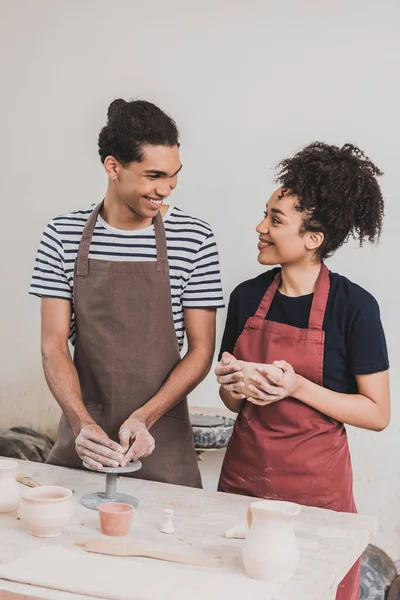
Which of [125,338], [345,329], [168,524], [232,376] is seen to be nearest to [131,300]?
[125,338]

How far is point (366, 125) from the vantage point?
3643 millimetres

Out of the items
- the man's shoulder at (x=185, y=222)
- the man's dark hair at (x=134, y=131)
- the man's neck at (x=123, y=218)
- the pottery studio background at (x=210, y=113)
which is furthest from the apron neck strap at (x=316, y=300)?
the pottery studio background at (x=210, y=113)

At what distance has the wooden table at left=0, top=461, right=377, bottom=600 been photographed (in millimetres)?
1618

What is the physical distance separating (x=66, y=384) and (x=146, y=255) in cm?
49

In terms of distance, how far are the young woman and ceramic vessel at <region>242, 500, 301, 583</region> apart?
611 mm

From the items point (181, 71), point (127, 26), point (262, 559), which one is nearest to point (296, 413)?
point (262, 559)

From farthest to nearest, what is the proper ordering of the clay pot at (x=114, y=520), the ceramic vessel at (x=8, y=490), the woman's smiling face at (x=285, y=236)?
the woman's smiling face at (x=285, y=236), the ceramic vessel at (x=8, y=490), the clay pot at (x=114, y=520)

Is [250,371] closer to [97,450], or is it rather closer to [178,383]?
[178,383]

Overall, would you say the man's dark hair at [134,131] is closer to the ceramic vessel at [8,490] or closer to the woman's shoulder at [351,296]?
the woman's shoulder at [351,296]

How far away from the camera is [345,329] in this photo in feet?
7.84

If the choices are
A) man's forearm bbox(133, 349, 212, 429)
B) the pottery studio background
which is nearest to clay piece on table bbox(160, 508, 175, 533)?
man's forearm bbox(133, 349, 212, 429)

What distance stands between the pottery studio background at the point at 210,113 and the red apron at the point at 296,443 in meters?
1.35

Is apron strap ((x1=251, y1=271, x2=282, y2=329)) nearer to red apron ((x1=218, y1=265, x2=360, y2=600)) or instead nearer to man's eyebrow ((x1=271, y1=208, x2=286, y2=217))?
red apron ((x1=218, y1=265, x2=360, y2=600))

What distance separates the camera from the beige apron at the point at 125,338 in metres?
2.54
